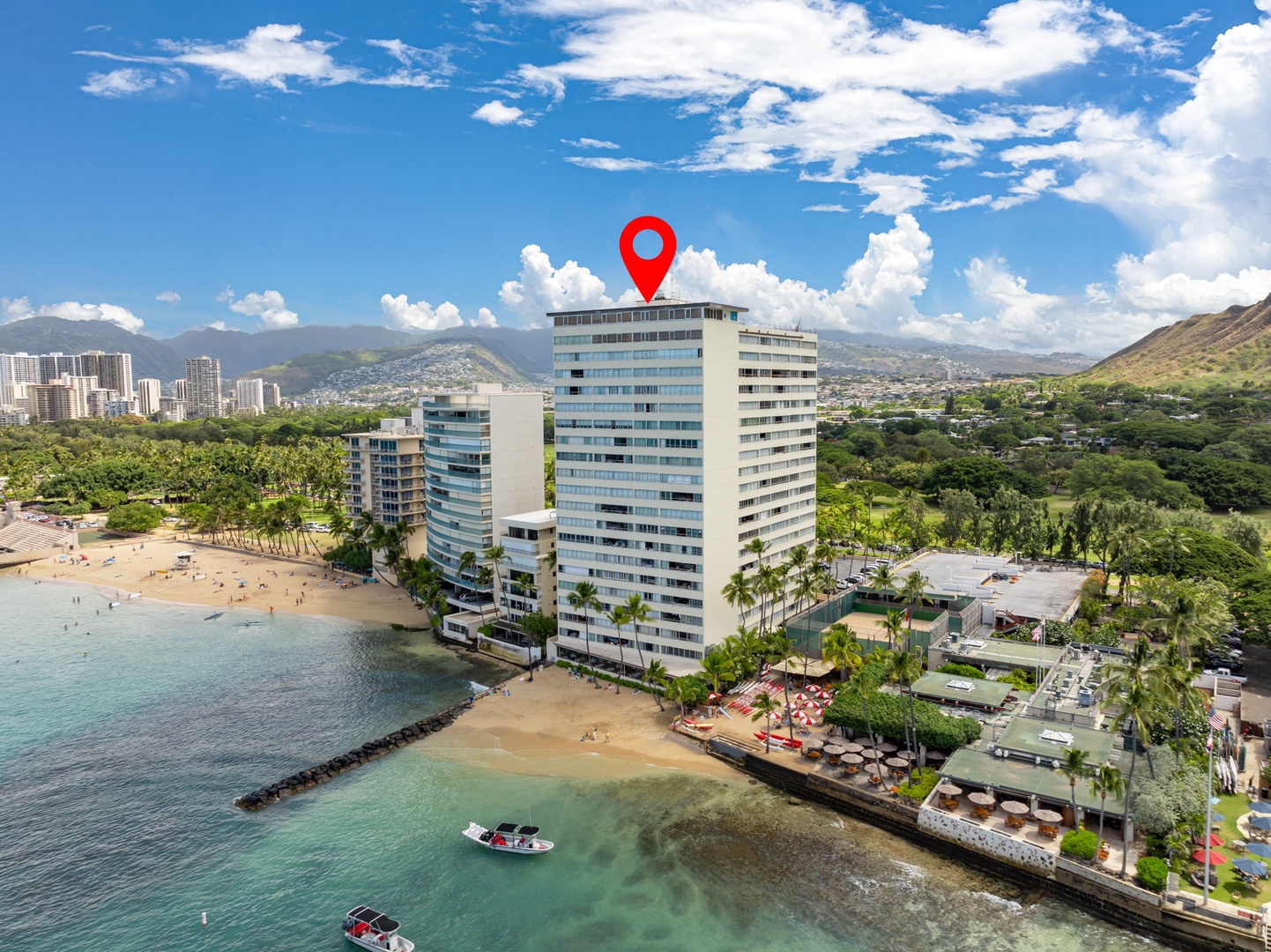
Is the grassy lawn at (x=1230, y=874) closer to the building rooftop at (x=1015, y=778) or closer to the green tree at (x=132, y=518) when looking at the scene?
the building rooftop at (x=1015, y=778)

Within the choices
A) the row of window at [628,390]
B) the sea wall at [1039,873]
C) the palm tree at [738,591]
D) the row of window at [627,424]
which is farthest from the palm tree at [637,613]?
the row of window at [628,390]

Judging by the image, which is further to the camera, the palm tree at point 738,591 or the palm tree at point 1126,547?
the palm tree at point 1126,547

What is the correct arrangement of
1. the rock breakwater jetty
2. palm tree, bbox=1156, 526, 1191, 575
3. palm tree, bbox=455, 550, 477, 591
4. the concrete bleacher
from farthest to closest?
the concrete bleacher < palm tree, bbox=455, 550, 477, 591 < palm tree, bbox=1156, 526, 1191, 575 < the rock breakwater jetty

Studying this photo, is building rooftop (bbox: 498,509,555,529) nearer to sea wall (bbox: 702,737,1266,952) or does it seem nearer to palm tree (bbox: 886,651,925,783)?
sea wall (bbox: 702,737,1266,952)

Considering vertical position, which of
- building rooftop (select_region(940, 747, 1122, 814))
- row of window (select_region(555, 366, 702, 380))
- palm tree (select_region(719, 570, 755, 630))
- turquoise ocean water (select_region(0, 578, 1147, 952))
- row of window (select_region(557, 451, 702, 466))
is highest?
row of window (select_region(555, 366, 702, 380))

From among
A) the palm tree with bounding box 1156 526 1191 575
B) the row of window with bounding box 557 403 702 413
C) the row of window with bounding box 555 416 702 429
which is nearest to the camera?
the row of window with bounding box 557 403 702 413

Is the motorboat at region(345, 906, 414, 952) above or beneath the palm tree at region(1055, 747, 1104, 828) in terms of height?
beneath

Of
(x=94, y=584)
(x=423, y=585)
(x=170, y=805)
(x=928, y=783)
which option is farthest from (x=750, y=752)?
(x=94, y=584)

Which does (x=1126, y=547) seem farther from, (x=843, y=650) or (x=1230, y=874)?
(x=1230, y=874)

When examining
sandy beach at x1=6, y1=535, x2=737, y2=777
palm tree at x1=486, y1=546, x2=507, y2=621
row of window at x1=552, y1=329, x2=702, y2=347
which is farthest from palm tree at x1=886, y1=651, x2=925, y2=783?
palm tree at x1=486, y1=546, x2=507, y2=621
